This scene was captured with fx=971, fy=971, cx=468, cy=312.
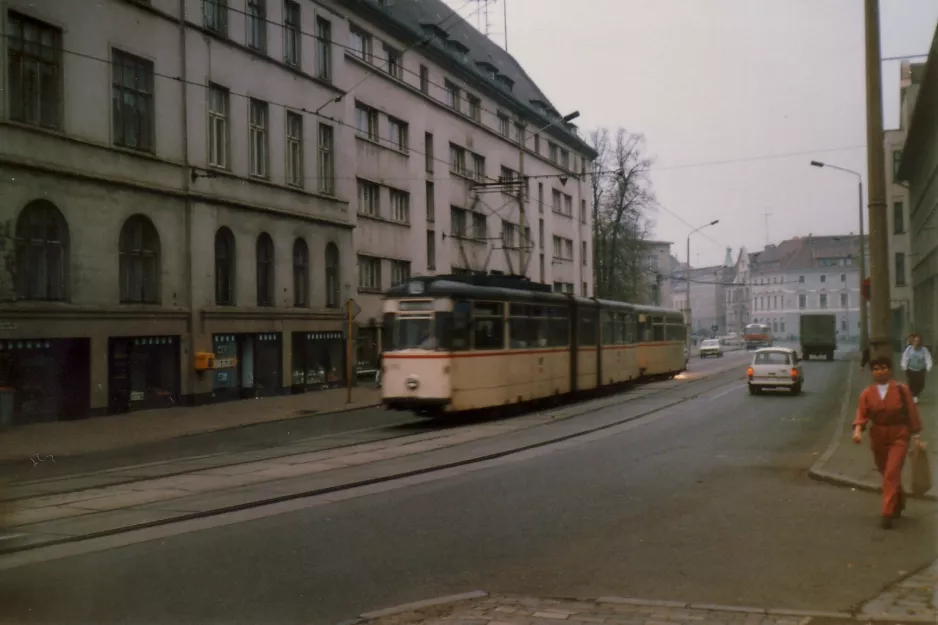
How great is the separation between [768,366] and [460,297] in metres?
12.9

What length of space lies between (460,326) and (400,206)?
21.9 m

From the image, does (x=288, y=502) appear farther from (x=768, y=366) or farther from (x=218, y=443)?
(x=768, y=366)

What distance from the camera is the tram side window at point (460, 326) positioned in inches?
808

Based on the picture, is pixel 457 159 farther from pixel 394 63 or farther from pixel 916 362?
pixel 916 362

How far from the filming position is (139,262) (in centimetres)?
2528

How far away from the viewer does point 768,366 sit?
96.7 ft

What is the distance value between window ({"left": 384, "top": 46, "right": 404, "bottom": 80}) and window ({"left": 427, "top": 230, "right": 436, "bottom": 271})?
7287 mm

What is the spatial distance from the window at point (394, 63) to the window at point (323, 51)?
538cm

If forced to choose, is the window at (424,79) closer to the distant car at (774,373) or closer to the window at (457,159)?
the window at (457,159)

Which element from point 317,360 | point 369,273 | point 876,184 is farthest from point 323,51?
point 876,184

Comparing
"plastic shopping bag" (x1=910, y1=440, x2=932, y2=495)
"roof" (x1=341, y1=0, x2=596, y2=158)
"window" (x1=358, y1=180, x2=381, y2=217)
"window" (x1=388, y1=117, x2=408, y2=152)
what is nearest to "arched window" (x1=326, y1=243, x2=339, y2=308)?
"window" (x1=358, y1=180, x2=381, y2=217)

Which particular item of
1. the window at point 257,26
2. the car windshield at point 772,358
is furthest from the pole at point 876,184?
the window at point 257,26

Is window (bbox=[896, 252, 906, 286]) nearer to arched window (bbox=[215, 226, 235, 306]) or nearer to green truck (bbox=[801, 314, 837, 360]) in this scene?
green truck (bbox=[801, 314, 837, 360])

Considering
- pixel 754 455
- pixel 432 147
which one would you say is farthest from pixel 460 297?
pixel 432 147
